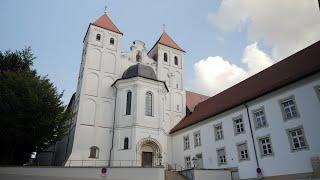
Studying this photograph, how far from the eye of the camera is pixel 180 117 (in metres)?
34.2

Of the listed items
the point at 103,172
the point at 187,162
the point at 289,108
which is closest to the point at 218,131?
the point at 187,162

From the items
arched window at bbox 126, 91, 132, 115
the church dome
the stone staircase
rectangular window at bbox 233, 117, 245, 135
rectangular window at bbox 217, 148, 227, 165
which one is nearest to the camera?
the stone staircase

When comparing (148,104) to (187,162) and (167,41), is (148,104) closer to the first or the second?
(187,162)

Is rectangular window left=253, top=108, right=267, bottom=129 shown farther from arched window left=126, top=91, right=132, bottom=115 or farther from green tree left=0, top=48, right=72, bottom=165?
green tree left=0, top=48, right=72, bottom=165

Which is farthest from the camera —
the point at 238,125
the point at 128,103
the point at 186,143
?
the point at 186,143

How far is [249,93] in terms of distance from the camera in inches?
968

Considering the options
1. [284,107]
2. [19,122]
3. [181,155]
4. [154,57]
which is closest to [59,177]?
[19,122]

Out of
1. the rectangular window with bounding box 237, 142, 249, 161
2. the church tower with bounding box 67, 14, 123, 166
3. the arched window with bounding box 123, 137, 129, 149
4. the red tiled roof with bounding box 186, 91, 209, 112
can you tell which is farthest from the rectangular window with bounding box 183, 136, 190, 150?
the church tower with bounding box 67, 14, 123, 166

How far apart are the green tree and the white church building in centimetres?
465

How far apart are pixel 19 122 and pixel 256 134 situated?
18109 mm

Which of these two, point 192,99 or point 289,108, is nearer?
point 289,108

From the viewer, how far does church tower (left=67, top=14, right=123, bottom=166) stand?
26609 millimetres

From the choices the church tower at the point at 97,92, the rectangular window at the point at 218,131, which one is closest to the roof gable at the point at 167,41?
the church tower at the point at 97,92

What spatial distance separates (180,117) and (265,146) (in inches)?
571
